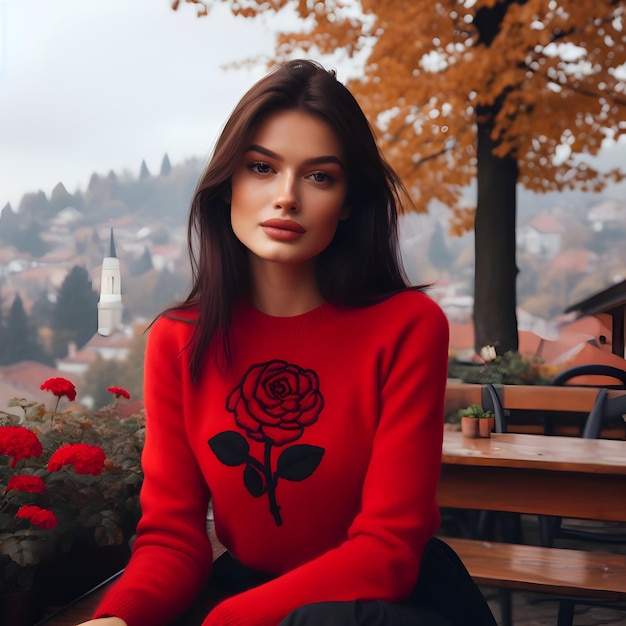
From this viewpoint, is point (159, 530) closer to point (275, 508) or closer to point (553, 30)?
point (275, 508)

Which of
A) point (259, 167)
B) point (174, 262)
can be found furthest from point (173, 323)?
point (174, 262)

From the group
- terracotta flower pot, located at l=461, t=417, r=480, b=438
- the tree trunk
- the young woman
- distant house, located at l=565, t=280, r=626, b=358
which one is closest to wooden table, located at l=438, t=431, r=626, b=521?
terracotta flower pot, located at l=461, t=417, r=480, b=438

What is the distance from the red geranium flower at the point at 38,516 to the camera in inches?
53.7

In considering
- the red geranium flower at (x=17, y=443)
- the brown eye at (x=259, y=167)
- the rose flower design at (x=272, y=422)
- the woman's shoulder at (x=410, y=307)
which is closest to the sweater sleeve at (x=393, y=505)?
the woman's shoulder at (x=410, y=307)

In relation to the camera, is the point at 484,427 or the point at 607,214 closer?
the point at 484,427

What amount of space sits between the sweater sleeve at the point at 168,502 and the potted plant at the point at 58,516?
0.80 ft

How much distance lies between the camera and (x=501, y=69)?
5.72 meters

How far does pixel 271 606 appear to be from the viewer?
1.09 metres

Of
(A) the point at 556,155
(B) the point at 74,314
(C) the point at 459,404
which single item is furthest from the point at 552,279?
(B) the point at 74,314

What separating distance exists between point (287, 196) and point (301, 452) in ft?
1.22

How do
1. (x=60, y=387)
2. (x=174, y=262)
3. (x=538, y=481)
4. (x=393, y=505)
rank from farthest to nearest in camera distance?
(x=174, y=262) → (x=538, y=481) → (x=60, y=387) → (x=393, y=505)

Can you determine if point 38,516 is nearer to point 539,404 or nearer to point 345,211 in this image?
point 345,211

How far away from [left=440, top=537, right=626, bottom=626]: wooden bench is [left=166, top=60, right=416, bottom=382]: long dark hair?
4.54 feet

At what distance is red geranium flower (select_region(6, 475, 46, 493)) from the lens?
1421mm
